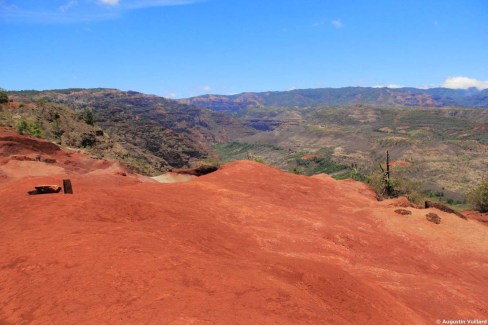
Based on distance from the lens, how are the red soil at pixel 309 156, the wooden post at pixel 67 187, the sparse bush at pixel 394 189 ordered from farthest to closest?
the red soil at pixel 309 156, the sparse bush at pixel 394 189, the wooden post at pixel 67 187

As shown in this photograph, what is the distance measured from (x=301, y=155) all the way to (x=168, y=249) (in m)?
168

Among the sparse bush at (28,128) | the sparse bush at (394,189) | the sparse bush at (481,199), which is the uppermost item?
the sparse bush at (28,128)

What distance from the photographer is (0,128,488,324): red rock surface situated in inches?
419

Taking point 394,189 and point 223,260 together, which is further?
point 394,189

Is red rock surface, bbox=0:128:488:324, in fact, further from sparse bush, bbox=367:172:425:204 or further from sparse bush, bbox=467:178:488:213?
sparse bush, bbox=467:178:488:213

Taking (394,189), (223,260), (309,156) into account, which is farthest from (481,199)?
(309,156)

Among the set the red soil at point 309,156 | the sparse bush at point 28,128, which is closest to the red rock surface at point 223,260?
the sparse bush at point 28,128

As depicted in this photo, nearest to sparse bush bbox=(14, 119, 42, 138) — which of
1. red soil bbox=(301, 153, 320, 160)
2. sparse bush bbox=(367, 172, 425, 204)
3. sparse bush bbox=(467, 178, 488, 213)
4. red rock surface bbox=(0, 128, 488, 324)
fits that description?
red rock surface bbox=(0, 128, 488, 324)

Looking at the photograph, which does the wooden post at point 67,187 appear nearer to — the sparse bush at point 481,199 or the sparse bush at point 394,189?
the sparse bush at point 394,189

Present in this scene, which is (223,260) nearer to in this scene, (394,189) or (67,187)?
(67,187)

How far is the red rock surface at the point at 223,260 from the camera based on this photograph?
10.6 meters

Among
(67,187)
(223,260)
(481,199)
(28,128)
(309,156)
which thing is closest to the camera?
(223,260)

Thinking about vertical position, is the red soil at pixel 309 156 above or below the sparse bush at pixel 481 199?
below

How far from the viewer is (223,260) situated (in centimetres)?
1533
